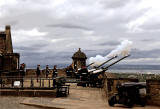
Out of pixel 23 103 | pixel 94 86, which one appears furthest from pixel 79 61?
pixel 23 103

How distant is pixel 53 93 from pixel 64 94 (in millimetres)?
661

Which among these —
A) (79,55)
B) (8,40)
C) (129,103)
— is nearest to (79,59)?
(79,55)

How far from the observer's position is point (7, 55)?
63.0 feet

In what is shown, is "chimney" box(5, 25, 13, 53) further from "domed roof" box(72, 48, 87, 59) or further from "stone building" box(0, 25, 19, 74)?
"domed roof" box(72, 48, 87, 59)

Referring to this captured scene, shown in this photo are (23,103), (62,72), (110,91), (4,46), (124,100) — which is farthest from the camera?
(62,72)

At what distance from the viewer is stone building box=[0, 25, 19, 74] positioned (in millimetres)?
18875

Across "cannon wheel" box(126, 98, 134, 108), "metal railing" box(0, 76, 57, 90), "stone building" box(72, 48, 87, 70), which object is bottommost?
"cannon wheel" box(126, 98, 134, 108)

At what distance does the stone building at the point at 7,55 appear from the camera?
18875 mm

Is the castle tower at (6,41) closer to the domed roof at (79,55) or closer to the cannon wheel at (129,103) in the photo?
the domed roof at (79,55)

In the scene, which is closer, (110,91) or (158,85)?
(158,85)

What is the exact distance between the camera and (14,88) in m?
12.5

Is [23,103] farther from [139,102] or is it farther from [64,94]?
[139,102]

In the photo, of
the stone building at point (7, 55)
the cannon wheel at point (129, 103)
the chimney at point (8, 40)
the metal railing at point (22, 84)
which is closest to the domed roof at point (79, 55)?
the stone building at point (7, 55)


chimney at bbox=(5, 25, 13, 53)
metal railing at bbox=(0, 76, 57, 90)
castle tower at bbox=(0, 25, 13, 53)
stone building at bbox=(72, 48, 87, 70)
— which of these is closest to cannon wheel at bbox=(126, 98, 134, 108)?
metal railing at bbox=(0, 76, 57, 90)
